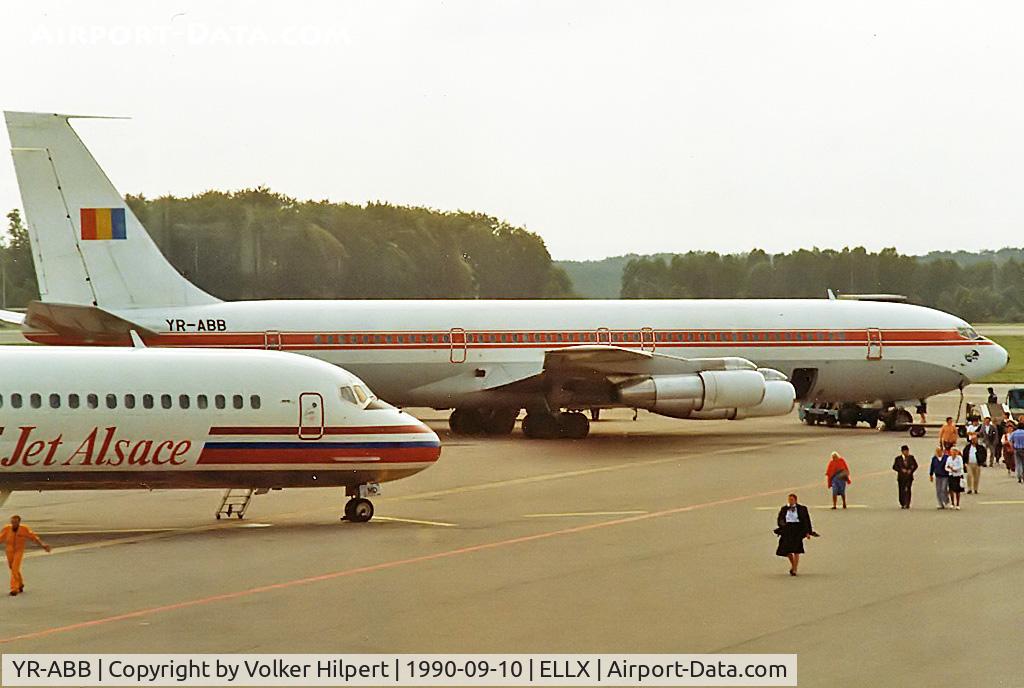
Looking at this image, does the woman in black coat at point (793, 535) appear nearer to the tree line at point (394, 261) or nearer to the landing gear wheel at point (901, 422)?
the landing gear wheel at point (901, 422)

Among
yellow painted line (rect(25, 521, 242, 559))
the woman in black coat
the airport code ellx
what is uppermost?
the woman in black coat

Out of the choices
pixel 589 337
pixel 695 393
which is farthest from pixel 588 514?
pixel 589 337

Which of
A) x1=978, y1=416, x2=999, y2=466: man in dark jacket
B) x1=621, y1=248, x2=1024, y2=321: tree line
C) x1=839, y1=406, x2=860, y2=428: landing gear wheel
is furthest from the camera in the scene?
x1=621, y1=248, x2=1024, y2=321: tree line

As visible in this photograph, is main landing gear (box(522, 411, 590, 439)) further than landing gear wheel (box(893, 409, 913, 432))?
No

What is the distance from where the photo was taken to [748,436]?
42.8m

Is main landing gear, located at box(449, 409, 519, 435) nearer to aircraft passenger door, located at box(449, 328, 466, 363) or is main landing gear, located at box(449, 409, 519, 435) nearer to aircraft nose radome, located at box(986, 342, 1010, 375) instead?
aircraft passenger door, located at box(449, 328, 466, 363)

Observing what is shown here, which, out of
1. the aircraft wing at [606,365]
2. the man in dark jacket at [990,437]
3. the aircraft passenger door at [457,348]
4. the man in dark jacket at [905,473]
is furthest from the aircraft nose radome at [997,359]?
the man in dark jacket at [905,473]

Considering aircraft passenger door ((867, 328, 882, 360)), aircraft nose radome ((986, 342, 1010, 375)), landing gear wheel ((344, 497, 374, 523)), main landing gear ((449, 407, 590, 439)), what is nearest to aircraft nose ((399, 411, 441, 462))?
landing gear wheel ((344, 497, 374, 523))

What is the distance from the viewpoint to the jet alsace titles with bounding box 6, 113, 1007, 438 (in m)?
37.8

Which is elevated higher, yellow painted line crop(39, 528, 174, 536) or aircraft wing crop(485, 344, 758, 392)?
aircraft wing crop(485, 344, 758, 392)

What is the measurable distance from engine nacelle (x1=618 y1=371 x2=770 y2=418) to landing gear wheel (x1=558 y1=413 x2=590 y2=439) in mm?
3680

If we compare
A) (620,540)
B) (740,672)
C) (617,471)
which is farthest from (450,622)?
(617,471)

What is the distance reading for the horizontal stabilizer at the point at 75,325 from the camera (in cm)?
3656

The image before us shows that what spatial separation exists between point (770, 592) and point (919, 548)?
4.82 meters
